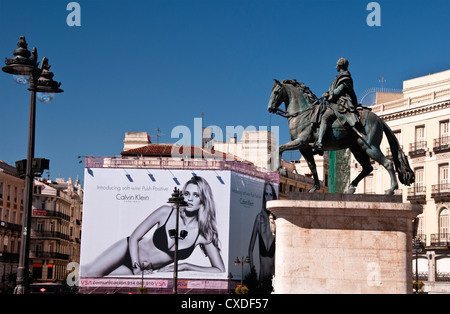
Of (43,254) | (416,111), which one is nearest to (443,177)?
(416,111)

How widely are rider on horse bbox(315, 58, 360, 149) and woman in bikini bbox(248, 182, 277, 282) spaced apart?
60.7 meters

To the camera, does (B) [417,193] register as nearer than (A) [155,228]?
Yes

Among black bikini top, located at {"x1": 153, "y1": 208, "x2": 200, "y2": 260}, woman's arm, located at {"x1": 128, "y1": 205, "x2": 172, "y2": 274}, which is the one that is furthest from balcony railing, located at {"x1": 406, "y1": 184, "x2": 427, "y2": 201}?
woman's arm, located at {"x1": 128, "y1": 205, "x2": 172, "y2": 274}

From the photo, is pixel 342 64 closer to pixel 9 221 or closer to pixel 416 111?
pixel 416 111

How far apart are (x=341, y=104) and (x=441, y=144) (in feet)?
129

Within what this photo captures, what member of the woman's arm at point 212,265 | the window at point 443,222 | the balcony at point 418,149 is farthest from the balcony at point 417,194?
the woman's arm at point 212,265

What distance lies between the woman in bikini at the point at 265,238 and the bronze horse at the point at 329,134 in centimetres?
6011

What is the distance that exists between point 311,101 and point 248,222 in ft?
197

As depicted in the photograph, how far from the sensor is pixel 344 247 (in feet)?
58.1

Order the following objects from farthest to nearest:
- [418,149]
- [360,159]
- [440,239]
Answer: [418,149]
[440,239]
[360,159]

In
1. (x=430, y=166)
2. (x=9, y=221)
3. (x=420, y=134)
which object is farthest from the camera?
(x=9, y=221)

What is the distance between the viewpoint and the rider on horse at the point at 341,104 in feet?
61.8
